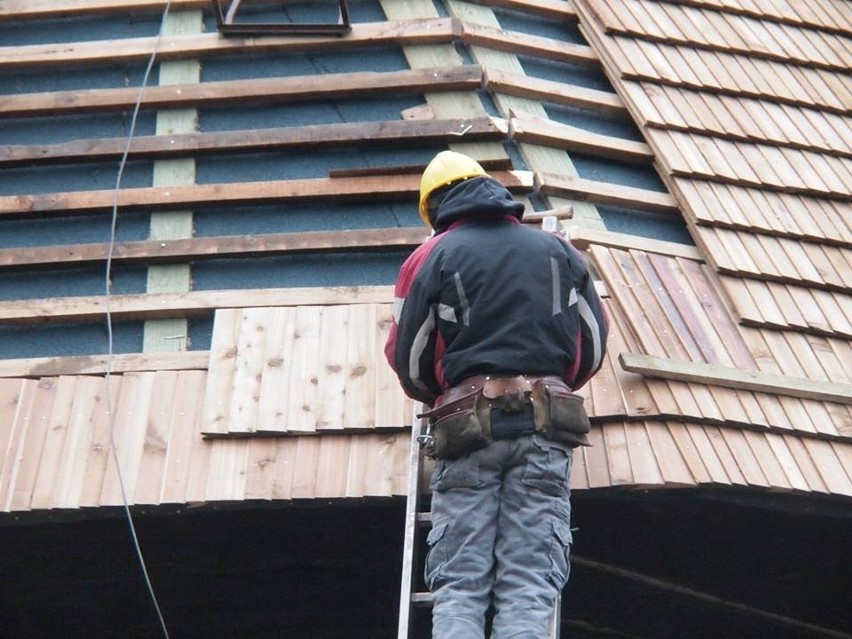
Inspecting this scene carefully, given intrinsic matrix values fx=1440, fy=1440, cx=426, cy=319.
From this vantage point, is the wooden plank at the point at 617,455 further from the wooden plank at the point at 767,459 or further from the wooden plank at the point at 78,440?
the wooden plank at the point at 78,440

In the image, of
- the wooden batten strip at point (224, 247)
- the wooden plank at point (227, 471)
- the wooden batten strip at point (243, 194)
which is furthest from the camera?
the wooden batten strip at point (243, 194)

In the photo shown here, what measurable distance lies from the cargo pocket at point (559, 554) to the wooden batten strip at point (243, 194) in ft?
6.86

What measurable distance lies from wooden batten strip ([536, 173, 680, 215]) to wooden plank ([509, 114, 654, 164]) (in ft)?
0.61

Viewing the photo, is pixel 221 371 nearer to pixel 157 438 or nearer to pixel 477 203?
pixel 157 438

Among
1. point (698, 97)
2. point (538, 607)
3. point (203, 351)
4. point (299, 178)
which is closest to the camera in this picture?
point (538, 607)

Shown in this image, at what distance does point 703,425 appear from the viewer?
19.3 ft

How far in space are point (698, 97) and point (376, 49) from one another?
5.43 ft

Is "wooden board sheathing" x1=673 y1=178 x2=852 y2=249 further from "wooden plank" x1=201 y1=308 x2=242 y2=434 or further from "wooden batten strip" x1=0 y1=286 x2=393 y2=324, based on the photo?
"wooden plank" x1=201 y1=308 x2=242 y2=434

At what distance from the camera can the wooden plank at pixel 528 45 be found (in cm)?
705

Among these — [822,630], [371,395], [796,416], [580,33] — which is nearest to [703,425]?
[796,416]

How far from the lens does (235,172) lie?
6.87 meters

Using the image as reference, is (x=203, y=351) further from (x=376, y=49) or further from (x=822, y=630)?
(x=822, y=630)

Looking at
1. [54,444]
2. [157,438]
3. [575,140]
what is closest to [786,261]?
[575,140]

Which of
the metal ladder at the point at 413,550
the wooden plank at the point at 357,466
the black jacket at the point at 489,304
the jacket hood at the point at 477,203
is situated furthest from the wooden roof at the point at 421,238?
the jacket hood at the point at 477,203
